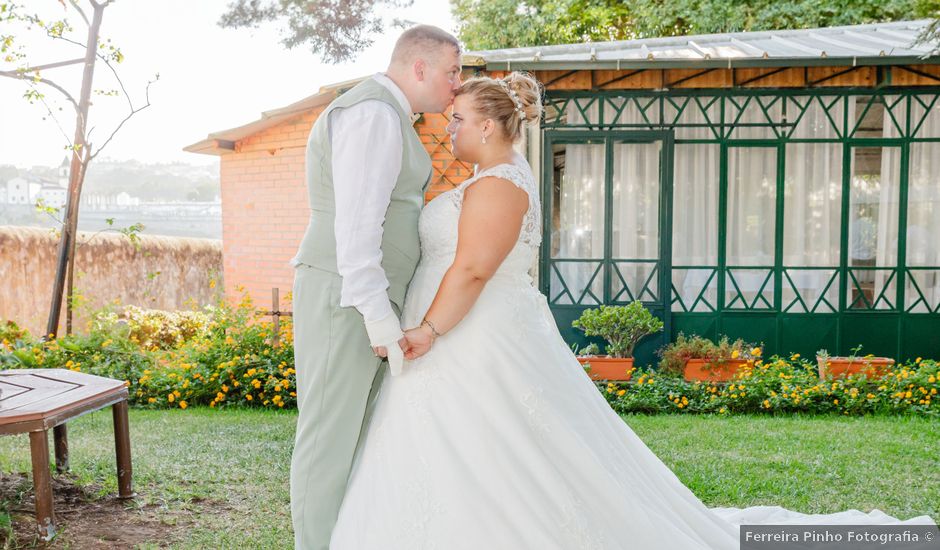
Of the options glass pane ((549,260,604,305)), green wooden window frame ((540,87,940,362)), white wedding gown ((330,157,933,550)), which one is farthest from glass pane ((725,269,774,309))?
white wedding gown ((330,157,933,550))

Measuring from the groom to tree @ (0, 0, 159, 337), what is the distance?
21.7 ft

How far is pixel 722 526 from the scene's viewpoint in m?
3.31

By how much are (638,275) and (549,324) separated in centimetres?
636

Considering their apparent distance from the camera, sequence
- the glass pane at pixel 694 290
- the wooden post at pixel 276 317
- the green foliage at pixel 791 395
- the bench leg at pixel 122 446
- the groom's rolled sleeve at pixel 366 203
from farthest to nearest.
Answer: the glass pane at pixel 694 290
the wooden post at pixel 276 317
the green foliage at pixel 791 395
the bench leg at pixel 122 446
the groom's rolled sleeve at pixel 366 203

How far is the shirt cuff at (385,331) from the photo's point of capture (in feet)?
8.36

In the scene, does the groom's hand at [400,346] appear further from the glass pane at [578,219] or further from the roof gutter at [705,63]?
the glass pane at [578,219]

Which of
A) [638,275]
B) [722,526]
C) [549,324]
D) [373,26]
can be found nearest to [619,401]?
Result: [638,275]

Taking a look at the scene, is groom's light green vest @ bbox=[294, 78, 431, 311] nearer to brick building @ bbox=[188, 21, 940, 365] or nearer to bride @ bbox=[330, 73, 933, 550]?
bride @ bbox=[330, 73, 933, 550]

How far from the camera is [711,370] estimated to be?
789cm

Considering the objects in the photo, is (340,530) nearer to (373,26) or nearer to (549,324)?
(549,324)

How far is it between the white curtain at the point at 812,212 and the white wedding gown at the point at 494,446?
274 inches

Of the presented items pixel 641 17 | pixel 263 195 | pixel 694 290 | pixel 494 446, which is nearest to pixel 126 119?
pixel 263 195

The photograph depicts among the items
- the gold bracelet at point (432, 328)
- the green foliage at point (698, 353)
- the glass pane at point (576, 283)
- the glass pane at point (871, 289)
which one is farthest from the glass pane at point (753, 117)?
the gold bracelet at point (432, 328)

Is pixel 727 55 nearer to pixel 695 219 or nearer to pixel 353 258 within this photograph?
pixel 695 219
